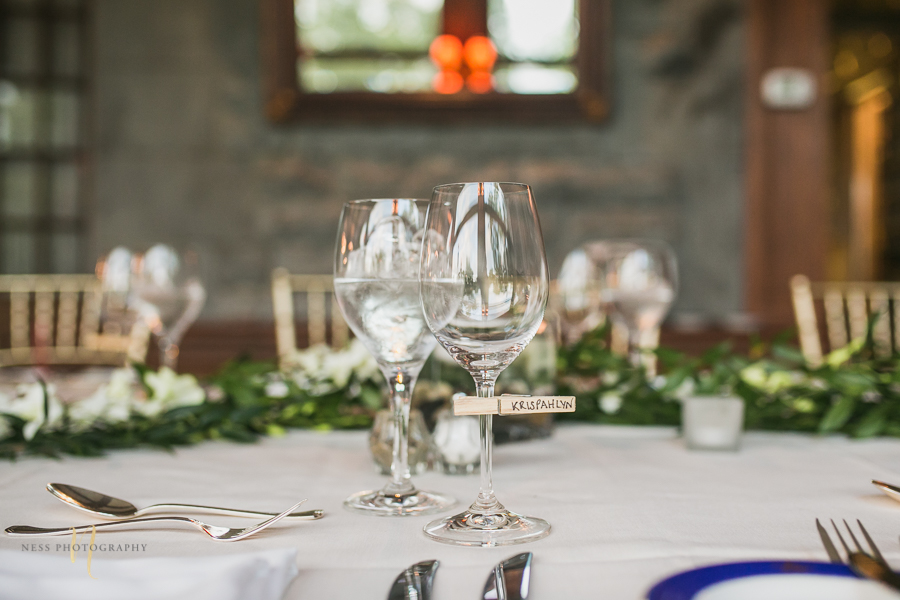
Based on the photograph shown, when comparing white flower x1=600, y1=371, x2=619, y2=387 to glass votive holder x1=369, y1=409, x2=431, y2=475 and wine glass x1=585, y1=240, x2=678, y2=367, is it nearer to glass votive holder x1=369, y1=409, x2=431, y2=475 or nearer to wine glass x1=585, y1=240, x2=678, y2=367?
wine glass x1=585, y1=240, x2=678, y2=367

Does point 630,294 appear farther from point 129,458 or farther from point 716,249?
point 716,249

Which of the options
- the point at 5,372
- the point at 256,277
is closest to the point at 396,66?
the point at 256,277

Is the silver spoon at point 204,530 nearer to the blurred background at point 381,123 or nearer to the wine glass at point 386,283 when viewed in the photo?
the wine glass at point 386,283

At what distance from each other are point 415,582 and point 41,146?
4711 millimetres

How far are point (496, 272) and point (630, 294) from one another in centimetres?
75

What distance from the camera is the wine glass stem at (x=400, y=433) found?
1.92 ft

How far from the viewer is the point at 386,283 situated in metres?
0.58

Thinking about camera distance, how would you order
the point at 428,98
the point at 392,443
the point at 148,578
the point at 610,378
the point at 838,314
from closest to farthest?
the point at 148,578
the point at 392,443
the point at 610,378
the point at 838,314
the point at 428,98

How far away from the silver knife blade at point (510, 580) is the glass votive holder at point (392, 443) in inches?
10.6

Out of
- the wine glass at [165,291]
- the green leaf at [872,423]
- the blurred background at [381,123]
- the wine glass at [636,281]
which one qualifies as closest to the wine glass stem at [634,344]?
the wine glass at [636,281]

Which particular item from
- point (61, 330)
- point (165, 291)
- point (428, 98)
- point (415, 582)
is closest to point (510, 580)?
point (415, 582)

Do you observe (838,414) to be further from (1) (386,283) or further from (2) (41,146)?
(2) (41,146)

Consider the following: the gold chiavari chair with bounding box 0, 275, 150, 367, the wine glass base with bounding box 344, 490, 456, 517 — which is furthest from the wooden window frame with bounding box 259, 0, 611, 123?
the wine glass base with bounding box 344, 490, 456, 517

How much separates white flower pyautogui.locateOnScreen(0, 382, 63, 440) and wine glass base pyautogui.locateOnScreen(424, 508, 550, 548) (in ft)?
1.55
